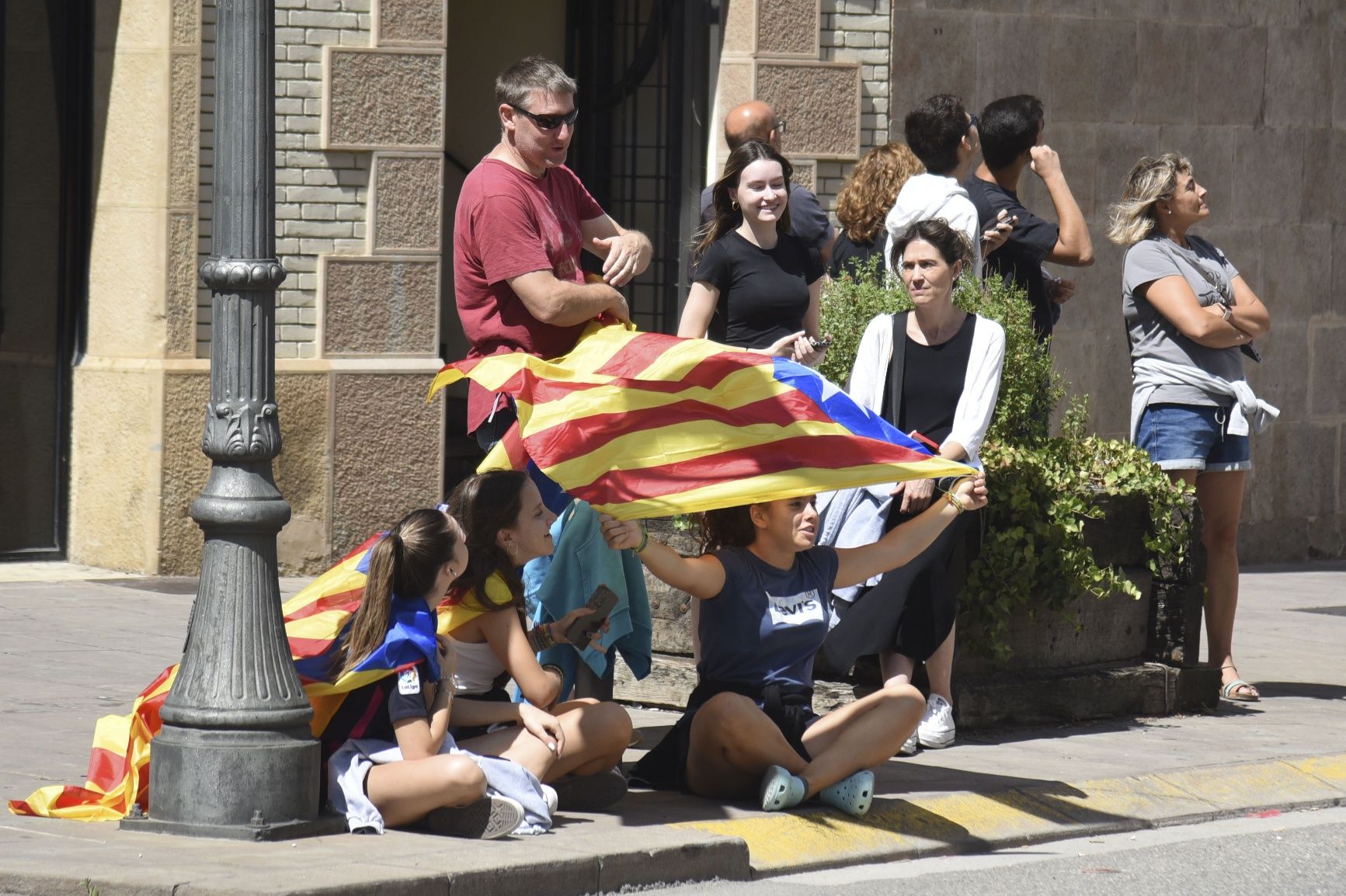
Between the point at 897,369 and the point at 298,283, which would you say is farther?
the point at 298,283

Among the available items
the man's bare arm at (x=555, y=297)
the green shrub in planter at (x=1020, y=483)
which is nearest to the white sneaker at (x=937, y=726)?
the green shrub in planter at (x=1020, y=483)

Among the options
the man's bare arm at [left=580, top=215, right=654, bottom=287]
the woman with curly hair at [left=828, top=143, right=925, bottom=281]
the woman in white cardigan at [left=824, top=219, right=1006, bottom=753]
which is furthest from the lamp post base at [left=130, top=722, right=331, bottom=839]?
the woman with curly hair at [left=828, top=143, right=925, bottom=281]

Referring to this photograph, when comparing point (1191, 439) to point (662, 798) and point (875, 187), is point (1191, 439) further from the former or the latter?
point (662, 798)

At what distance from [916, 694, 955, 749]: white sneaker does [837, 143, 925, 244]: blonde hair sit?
7.17ft

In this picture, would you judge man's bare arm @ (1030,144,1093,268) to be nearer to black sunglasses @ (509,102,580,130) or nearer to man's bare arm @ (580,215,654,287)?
man's bare arm @ (580,215,654,287)

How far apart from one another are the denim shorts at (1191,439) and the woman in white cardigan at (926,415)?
60.9 inches

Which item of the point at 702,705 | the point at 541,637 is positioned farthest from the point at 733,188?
the point at 702,705

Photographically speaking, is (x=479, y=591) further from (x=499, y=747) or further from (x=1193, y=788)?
(x=1193, y=788)

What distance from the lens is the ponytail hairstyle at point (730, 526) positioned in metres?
6.41

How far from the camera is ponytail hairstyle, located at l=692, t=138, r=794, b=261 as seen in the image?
755 centimetres

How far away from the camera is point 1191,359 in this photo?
8727mm

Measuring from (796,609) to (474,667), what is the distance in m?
0.99

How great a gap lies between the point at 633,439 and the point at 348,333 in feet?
17.5

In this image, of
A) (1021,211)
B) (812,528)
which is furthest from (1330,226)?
(812,528)
